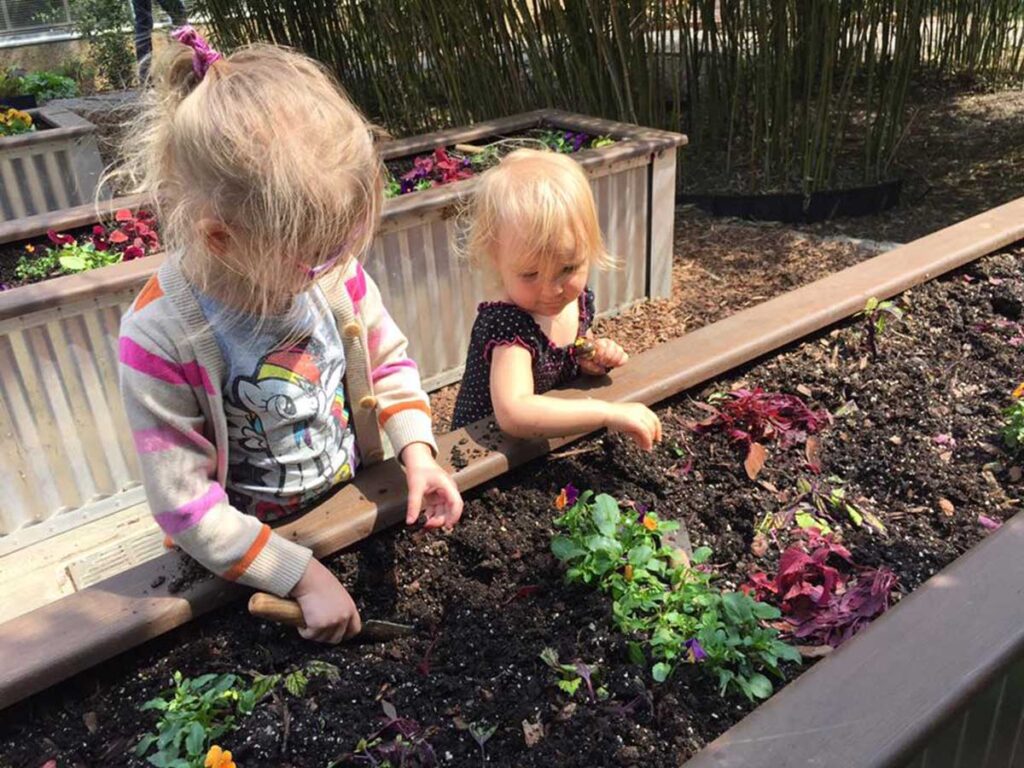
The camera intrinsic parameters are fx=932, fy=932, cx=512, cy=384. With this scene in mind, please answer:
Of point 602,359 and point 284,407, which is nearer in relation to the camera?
point 284,407

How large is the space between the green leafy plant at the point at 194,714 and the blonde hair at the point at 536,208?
0.85 meters

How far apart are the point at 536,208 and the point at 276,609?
2.60 ft

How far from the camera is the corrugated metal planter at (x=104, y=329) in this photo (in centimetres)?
273

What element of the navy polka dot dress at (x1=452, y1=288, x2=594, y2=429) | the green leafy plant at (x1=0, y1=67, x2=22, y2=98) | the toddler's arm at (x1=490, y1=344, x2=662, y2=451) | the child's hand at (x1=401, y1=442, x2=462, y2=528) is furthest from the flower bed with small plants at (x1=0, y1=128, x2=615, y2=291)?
the green leafy plant at (x1=0, y1=67, x2=22, y2=98)

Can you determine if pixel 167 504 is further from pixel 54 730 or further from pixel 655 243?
pixel 655 243

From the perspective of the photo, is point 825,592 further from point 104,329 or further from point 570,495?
point 104,329

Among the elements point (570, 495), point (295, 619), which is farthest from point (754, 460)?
point (295, 619)

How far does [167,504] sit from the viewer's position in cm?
129

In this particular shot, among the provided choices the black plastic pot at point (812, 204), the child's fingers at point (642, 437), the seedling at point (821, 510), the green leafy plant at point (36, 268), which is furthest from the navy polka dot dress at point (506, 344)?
the black plastic pot at point (812, 204)

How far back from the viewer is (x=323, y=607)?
1.36 m

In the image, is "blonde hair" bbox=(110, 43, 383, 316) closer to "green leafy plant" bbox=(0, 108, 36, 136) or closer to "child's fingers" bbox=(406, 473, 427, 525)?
"child's fingers" bbox=(406, 473, 427, 525)

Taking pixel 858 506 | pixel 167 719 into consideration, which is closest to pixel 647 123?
pixel 858 506

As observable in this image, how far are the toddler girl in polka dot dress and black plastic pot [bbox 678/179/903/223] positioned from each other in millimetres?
3617

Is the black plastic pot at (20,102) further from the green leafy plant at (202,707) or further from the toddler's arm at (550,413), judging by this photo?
the green leafy plant at (202,707)
